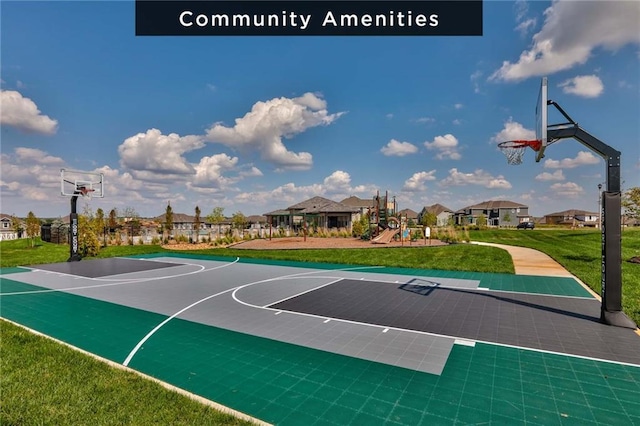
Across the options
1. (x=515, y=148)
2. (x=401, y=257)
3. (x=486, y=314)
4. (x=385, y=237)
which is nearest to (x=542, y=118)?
(x=515, y=148)

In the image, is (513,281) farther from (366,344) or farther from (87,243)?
(87,243)

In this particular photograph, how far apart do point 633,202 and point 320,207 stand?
34760mm

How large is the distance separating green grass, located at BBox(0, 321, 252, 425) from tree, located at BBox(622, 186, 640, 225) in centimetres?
2346

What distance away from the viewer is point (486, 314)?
848cm

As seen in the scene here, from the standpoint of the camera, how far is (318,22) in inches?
452

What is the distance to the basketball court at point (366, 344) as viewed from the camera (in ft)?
14.4

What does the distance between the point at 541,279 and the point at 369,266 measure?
25.7ft

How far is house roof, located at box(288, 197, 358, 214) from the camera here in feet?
149

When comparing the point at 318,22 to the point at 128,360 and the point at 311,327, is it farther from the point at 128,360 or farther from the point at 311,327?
the point at 128,360

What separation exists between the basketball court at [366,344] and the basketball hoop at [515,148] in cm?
421

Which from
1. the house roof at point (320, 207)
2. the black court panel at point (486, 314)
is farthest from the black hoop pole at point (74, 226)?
the house roof at point (320, 207)

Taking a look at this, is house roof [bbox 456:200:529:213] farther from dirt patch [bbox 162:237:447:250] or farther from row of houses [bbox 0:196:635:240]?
dirt patch [bbox 162:237:447:250]

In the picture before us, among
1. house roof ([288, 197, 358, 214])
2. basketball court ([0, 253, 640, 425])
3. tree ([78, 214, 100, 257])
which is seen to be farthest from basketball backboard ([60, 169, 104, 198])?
house roof ([288, 197, 358, 214])

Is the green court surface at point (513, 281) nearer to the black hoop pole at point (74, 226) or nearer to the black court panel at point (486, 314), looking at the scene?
the black court panel at point (486, 314)
